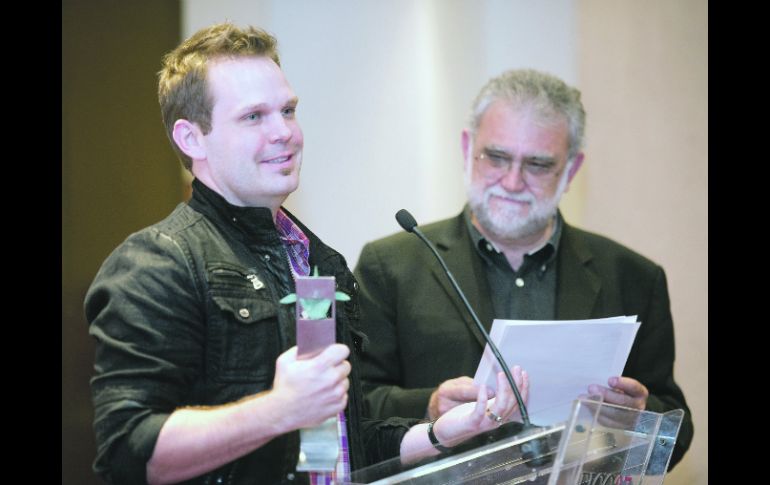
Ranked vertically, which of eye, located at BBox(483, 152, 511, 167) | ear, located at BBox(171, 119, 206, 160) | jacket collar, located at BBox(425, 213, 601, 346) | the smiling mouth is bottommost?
jacket collar, located at BBox(425, 213, 601, 346)

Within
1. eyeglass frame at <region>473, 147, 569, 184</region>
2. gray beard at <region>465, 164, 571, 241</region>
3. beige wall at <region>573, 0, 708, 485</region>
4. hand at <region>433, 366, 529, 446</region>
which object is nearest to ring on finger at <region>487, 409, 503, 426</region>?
hand at <region>433, 366, 529, 446</region>

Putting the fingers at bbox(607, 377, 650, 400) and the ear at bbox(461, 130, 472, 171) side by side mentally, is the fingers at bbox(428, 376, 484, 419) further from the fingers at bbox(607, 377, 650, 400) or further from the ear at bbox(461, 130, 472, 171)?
the ear at bbox(461, 130, 472, 171)

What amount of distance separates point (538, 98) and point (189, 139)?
4.62ft

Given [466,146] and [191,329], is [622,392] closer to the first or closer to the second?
[466,146]

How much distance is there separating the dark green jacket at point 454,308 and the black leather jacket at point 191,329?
0.84m

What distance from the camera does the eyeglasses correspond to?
3100 millimetres

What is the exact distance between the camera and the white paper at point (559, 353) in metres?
2.43

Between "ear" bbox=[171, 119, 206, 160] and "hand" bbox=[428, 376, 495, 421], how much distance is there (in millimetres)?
919

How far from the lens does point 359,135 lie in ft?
12.0

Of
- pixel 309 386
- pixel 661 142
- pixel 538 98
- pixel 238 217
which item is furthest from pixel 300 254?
pixel 661 142

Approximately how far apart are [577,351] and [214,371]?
103 centimetres

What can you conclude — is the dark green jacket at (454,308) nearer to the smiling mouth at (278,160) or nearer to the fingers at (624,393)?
the fingers at (624,393)

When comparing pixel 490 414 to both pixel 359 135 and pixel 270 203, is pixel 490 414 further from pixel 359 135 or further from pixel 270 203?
pixel 359 135

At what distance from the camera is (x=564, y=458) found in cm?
171
